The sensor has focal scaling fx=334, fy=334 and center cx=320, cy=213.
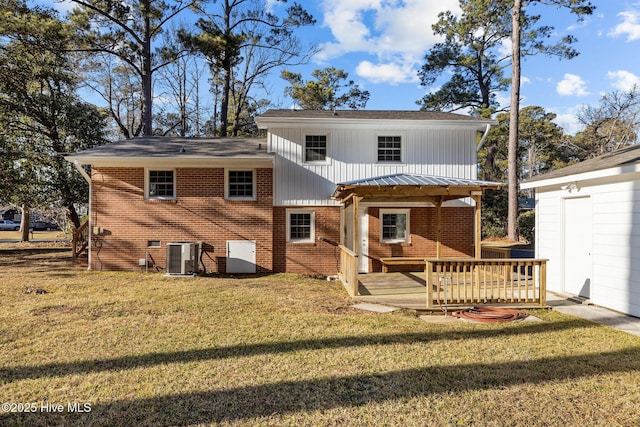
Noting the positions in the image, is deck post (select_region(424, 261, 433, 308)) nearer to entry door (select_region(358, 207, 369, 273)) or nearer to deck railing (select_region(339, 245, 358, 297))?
deck railing (select_region(339, 245, 358, 297))

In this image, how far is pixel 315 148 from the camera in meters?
11.1

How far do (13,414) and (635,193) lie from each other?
9.27 metres

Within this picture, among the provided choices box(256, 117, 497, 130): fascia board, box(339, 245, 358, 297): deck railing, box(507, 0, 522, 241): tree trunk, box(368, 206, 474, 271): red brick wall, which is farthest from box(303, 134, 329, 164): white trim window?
box(507, 0, 522, 241): tree trunk

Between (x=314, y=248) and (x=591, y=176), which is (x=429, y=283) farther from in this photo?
(x=314, y=248)

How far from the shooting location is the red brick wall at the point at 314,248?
35.8ft

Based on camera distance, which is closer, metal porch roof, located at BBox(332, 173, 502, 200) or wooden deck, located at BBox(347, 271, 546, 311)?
wooden deck, located at BBox(347, 271, 546, 311)

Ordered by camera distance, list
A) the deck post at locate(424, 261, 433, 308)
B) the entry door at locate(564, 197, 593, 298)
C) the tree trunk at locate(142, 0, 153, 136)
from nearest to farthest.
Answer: the deck post at locate(424, 261, 433, 308)
the entry door at locate(564, 197, 593, 298)
the tree trunk at locate(142, 0, 153, 136)

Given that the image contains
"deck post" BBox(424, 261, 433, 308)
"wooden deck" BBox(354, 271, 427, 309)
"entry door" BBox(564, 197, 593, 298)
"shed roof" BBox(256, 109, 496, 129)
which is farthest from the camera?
"shed roof" BBox(256, 109, 496, 129)

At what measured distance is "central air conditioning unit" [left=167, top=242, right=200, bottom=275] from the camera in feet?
32.7

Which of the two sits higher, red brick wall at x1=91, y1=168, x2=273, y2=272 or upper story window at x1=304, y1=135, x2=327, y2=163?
upper story window at x1=304, y1=135, x2=327, y2=163

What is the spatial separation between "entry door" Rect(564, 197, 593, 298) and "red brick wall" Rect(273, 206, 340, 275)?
239 inches

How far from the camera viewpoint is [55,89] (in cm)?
1584

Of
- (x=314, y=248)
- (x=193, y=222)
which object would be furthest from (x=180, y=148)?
(x=314, y=248)

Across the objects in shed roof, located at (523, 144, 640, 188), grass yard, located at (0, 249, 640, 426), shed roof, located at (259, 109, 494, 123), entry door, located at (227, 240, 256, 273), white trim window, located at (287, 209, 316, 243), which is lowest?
grass yard, located at (0, 249, 640, 426)
